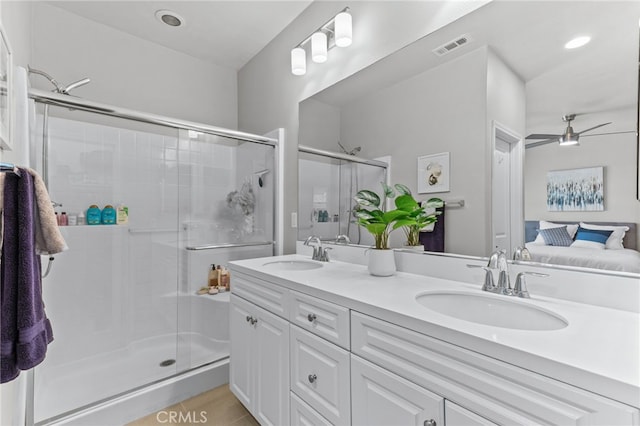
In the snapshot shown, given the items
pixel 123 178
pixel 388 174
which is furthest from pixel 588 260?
pixel 123 178

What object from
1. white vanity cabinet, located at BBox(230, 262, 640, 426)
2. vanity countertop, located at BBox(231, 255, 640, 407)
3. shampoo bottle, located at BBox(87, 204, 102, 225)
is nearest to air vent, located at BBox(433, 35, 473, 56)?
vanity countertop, located at BBox(231, 255, 640, 407)

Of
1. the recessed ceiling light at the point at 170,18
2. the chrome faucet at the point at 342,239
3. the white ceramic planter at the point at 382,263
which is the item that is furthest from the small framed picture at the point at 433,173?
the recessed ceiling light at the point at 170,18

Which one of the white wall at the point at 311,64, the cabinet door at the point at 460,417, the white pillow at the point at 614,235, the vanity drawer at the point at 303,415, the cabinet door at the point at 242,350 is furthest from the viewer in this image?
the cabinet door at the point at 242,350

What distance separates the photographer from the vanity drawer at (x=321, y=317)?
100 centimetres

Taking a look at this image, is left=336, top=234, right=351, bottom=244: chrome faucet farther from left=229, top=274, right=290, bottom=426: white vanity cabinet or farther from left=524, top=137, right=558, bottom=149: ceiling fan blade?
left=524, top=137, right=558, bottom=149: ceiling fan blade

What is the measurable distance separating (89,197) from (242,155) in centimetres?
110

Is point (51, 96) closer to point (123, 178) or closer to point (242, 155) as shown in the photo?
point (123, 178)

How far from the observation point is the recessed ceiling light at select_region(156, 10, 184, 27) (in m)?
2.05

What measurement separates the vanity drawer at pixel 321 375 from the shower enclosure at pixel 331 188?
0.68 m

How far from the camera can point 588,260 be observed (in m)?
0.93

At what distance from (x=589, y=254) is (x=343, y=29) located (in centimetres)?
151

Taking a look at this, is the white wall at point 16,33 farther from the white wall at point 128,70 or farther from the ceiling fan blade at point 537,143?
the ceiling fan blade at point 537,143

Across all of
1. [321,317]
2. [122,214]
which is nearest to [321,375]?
[321,317]

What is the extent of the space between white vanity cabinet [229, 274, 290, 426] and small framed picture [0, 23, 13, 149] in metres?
1.08
